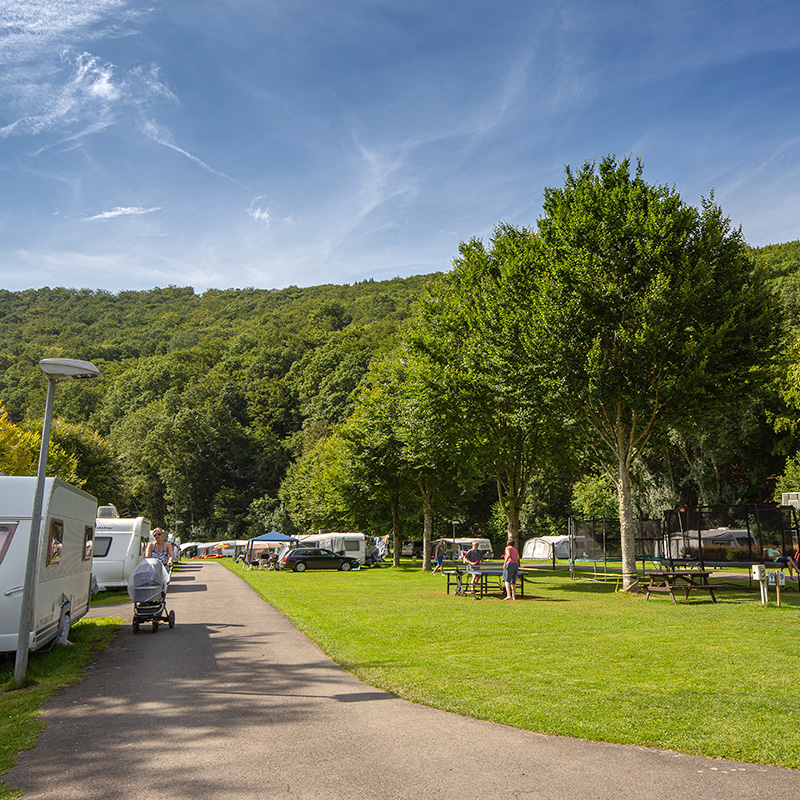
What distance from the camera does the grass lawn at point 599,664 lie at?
5801 mm

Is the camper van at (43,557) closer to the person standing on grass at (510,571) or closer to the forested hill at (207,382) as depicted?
the person standing on grass at (510,571)

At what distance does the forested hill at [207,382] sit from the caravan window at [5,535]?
227 ft

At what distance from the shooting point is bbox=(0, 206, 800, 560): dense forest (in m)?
28.0

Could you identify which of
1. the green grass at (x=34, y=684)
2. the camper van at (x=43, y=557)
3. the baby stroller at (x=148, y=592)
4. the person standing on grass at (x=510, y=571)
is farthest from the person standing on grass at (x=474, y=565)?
the camper van at (x=43, y=557)

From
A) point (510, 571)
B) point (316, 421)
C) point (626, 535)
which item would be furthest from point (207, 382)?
point (510, 571)

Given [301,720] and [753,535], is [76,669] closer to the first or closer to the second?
[301,720]

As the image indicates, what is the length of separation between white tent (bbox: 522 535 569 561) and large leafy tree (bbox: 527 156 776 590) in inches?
1166

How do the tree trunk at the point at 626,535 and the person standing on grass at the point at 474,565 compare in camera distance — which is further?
the tree trunk at the point at 626,535

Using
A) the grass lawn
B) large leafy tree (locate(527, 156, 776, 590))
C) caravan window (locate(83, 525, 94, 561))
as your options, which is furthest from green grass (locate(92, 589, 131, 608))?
large leafy tree (locate(527, 156, 776, 590))

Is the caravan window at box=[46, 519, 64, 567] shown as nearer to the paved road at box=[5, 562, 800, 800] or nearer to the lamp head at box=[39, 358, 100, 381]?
the paved road at box=[5, 562, 800, 800]

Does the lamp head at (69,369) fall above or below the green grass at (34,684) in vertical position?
above

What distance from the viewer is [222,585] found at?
2464 centimetres

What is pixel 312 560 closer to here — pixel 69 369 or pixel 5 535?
pixel 5 535

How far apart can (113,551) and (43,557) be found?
39.9 feet
